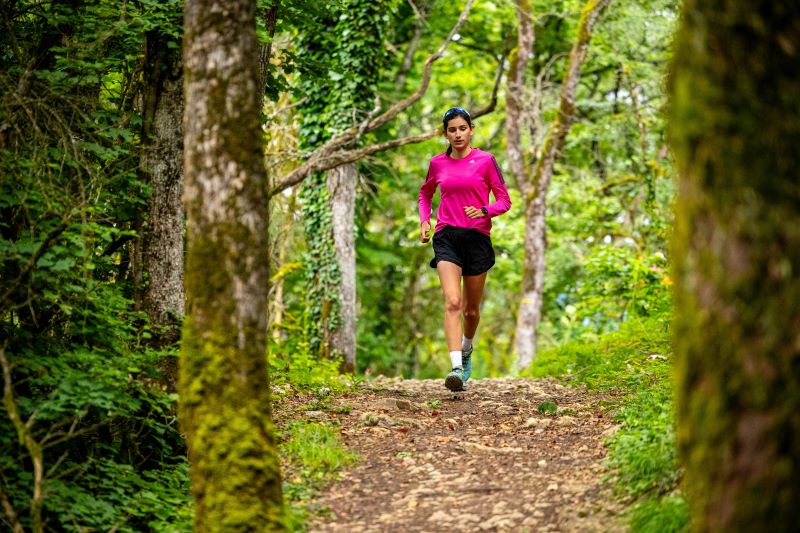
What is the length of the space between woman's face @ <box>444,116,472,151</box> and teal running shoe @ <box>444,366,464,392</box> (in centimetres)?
216

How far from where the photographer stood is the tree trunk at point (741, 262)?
2.53m

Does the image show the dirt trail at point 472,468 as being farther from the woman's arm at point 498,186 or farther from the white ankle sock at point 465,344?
the woman's arm at point 498,186

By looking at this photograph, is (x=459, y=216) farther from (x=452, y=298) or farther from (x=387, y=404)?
(x=387, y=404)

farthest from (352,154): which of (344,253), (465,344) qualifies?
(465,344)

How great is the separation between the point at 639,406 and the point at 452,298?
78.4 inches

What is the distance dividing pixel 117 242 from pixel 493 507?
3455 millimetres

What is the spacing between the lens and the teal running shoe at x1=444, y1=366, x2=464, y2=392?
24.4 feet

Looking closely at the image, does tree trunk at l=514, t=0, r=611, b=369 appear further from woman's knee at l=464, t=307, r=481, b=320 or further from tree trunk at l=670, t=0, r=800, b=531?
tree trunk at l=670, t=0, r=800, b=531

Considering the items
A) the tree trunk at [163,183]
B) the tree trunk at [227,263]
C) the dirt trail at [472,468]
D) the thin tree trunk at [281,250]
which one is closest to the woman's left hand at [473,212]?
the dirt trail at [472,468]

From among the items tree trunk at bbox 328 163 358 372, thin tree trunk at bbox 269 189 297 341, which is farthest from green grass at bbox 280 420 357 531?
thin tree trunk at bbox 269 189 297 341

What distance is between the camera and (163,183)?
6191 mm

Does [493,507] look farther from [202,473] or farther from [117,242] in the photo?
[117,242]

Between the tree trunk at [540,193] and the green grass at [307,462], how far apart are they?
958 centimetres

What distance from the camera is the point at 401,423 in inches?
256
